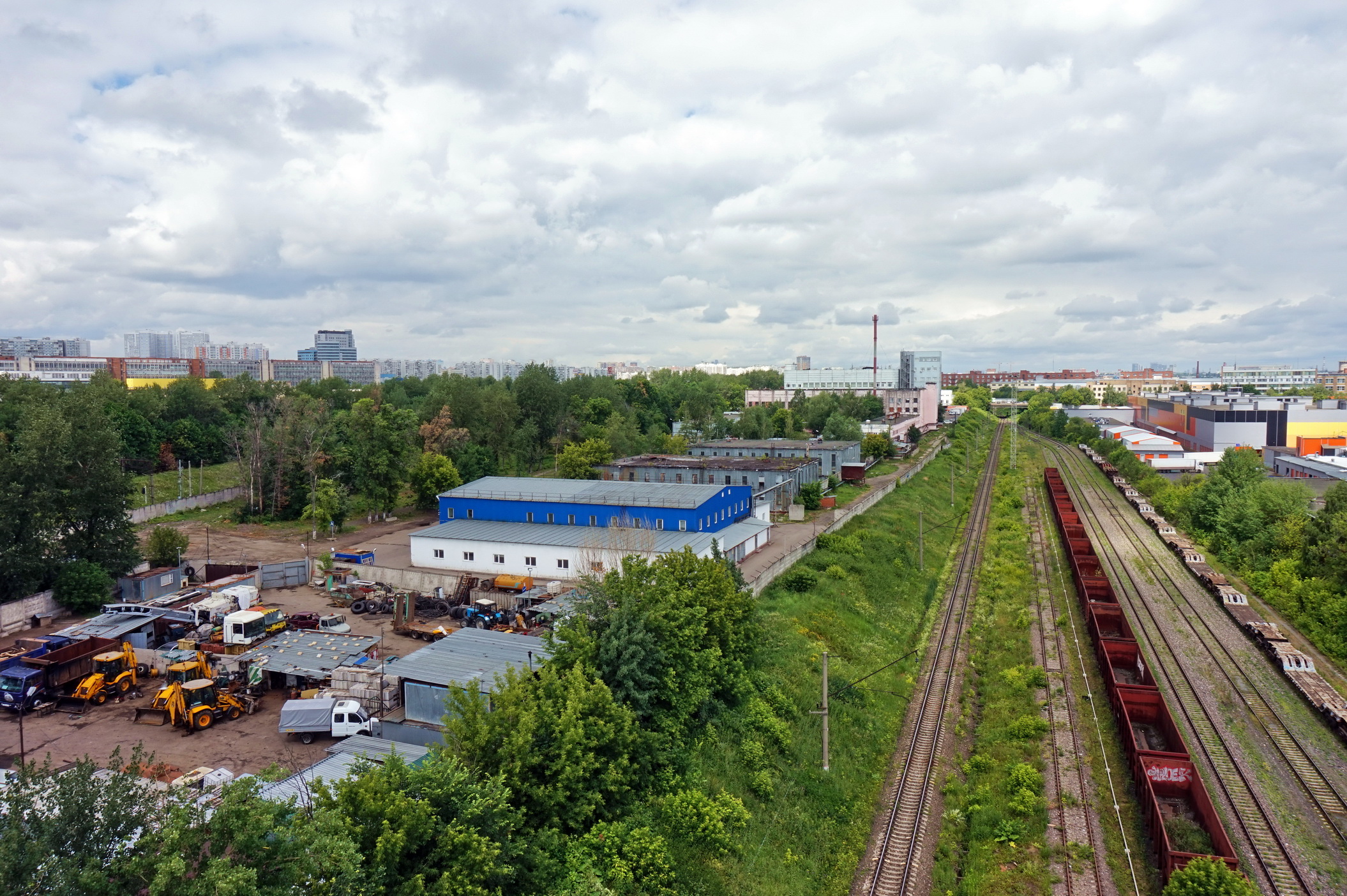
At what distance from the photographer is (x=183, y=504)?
5597 cm

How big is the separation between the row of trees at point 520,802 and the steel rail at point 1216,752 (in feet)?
39.0

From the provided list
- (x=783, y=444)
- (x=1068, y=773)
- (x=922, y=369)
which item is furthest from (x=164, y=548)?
(x=922, y=369)

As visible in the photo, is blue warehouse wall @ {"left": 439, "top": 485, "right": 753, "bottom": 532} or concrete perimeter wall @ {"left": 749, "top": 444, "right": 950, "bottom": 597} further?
blue warehouse wall @ {"left": 439, "top": 485, "right": 753, "bottom": 532}

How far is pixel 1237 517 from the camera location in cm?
4728

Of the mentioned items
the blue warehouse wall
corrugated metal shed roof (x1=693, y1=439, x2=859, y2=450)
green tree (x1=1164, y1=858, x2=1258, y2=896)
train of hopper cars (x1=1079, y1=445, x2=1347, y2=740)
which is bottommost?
train of hopper cars (x1=1079, y1=445, x2=1347, y2=740)

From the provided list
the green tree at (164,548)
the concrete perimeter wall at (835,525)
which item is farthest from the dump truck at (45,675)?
the concrete perimeter wall at (835,525)

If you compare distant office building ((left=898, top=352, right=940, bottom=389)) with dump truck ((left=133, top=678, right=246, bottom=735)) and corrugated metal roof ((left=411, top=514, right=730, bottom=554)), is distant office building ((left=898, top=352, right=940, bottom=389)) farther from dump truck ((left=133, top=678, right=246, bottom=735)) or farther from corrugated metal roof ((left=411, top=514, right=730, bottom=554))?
dump truck ((left=133, top=678, right=246, bottom=735))

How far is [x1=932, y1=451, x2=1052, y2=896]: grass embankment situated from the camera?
17672 millimetres

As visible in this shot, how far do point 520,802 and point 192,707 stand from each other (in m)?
12.6

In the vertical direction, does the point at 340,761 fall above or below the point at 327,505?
below

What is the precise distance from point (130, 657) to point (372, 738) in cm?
1162

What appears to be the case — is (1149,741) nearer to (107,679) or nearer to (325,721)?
(325,721)

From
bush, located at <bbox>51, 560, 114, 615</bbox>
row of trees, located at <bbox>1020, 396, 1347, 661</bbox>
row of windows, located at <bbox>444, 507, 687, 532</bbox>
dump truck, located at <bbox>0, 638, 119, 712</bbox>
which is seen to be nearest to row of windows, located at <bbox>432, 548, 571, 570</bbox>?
row of windows, located at <bbox>444, 507, 687, 532</bbox>

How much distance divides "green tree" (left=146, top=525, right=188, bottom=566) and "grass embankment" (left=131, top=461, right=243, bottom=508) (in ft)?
63.3
